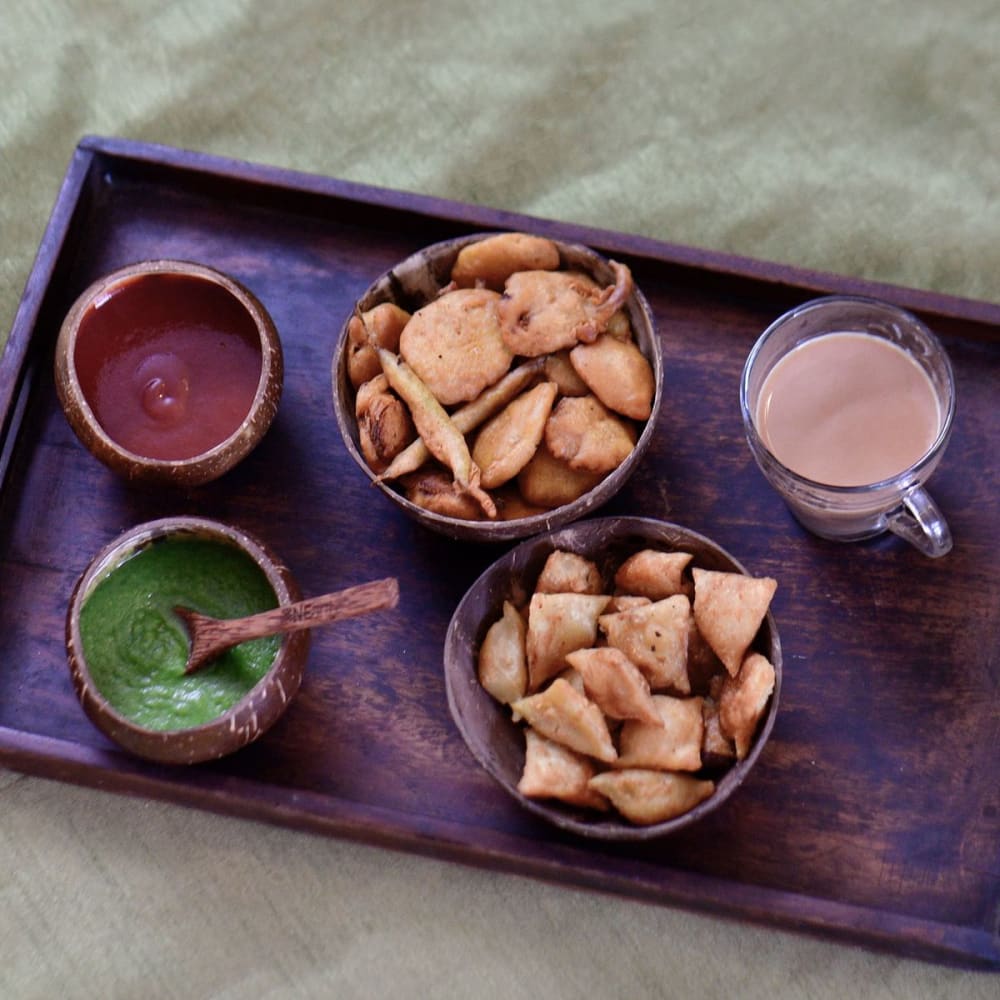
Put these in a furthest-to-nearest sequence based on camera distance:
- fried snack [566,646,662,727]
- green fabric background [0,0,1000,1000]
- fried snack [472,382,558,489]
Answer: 1. green fabric background [0,0,1000,1000]
2. fried snack [472,382,558,489]
3. fried snack [566,646,662,727]

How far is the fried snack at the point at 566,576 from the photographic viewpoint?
6.14 feet

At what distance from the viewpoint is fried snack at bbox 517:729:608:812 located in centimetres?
177

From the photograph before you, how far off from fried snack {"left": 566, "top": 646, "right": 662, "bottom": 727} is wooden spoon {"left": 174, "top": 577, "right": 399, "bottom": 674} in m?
0.24

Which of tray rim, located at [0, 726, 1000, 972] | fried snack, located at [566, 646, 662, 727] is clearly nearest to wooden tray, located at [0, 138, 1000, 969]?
tray rim, located at [0, 726, 1000, 972]

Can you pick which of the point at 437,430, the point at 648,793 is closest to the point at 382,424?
the point at 437,430

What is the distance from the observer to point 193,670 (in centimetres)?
188

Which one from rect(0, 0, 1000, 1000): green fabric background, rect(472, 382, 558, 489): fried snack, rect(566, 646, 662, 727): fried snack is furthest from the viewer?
rect(0, 0, 1000, 1000): green fabric background

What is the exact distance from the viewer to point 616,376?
1.89 m

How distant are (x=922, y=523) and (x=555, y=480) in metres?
0.47

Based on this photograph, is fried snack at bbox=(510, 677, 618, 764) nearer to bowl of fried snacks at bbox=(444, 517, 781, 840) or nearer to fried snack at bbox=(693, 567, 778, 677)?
bowl of fried snacks at bbox=(444, 517, 781, 840)

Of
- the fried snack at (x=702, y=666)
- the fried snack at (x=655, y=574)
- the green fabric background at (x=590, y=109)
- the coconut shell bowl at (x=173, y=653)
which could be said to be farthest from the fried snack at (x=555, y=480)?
the green fabric background at (x=590, y=109)

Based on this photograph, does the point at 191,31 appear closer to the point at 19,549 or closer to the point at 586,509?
the point at 19,549

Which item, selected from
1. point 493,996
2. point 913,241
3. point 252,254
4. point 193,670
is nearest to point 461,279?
point 252,254

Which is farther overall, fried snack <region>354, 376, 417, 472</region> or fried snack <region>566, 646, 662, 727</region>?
fried snack <region>354, 376, 417, 472</region>
